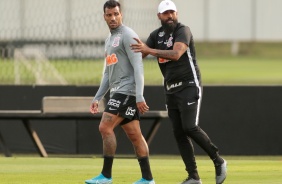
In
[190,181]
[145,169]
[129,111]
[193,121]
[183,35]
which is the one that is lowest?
[190,181]

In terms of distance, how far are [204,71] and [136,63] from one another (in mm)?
28137

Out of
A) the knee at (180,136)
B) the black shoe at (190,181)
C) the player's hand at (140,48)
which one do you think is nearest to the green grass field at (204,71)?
the knee at (180,136)

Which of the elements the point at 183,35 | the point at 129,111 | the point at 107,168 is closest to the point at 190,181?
the point at 107,168

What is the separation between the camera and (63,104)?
62.7 feet

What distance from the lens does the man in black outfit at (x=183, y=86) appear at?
43.4 feet

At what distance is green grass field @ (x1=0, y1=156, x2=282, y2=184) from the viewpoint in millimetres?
14016

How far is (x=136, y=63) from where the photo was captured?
1309 cm

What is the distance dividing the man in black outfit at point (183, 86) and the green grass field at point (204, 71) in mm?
8261

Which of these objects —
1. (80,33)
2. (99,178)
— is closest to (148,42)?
(99,178)

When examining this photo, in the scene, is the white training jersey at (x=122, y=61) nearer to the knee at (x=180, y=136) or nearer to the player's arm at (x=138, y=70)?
the player's arm at (x=138, y=70)

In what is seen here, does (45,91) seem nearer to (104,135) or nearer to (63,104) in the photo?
(63,104)

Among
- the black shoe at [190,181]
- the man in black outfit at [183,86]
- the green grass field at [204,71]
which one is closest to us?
the man in black outfit at [183,86]

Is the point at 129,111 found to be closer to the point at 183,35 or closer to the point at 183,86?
the point at 183,86

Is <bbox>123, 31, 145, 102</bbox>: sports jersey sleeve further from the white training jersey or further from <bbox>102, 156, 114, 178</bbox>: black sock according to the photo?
<bbox>102, 156, 114, 178</bbox>: black sock
